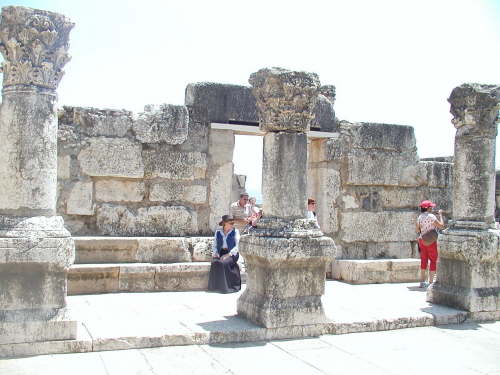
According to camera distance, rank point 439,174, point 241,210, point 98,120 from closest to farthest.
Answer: point 98,120
point 241,210
point 439,174

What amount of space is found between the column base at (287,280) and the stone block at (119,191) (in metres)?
3.08

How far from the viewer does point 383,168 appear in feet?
33.6

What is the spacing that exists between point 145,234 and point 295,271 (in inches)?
137

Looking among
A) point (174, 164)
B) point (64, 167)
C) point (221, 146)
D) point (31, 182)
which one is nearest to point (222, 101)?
point (221, 146)

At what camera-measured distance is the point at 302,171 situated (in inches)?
248

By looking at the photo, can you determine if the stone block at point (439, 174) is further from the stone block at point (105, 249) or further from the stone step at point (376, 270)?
the stone block at point (105, 249)

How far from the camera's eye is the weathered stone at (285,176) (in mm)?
6250

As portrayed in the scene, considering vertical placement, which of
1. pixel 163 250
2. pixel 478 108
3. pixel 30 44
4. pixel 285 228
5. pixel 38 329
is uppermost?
pixel 30 44

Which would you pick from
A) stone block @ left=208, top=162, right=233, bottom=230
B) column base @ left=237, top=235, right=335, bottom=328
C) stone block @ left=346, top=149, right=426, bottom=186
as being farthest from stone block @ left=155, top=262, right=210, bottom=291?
stone block @ left=346, top=149, right=426, bottom=186

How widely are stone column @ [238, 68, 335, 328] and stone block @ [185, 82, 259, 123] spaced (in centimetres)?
268

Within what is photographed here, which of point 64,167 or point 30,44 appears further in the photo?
point 64,167

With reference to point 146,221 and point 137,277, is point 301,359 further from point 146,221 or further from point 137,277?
point 146,221

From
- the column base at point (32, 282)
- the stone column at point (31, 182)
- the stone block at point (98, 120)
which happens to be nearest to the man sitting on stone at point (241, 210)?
the stone block at point (98, 120)

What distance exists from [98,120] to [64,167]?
2.81ft
